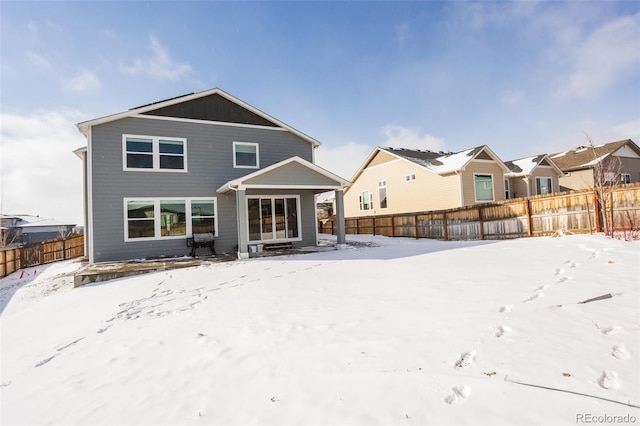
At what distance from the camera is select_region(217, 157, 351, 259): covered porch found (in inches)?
444

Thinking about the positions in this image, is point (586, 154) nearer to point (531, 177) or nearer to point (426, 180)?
point (531, 177)

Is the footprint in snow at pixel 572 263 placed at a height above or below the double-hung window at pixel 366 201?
below

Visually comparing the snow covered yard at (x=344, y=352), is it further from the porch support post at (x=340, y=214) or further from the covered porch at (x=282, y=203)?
the porch support post at (x=340, y=214)

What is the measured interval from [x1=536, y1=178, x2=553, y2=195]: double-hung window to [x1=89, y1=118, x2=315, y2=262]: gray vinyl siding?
724 inches

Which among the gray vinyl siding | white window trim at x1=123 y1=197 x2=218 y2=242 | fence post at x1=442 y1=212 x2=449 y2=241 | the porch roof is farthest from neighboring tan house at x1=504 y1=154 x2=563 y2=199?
white window trim at x1=123 y1=197 x2=218 y2=242

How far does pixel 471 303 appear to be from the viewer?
4586mm

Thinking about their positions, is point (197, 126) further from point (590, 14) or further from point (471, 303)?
point (590, 14)

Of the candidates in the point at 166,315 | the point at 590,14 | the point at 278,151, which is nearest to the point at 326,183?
the point at 278,151

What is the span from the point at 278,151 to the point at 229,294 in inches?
347

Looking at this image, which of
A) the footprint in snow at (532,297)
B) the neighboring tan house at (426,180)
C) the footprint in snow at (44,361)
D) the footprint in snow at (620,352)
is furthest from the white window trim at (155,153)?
the neighboring tan house at (426,180)

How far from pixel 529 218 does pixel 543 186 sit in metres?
13.4

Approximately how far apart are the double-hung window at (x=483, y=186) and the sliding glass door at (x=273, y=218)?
12360 mm

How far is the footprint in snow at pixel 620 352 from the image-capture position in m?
2.88

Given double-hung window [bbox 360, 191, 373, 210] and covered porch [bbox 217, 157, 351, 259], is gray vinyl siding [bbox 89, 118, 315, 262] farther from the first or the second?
double-hung window [bbox 360, 191, 373, 210]
